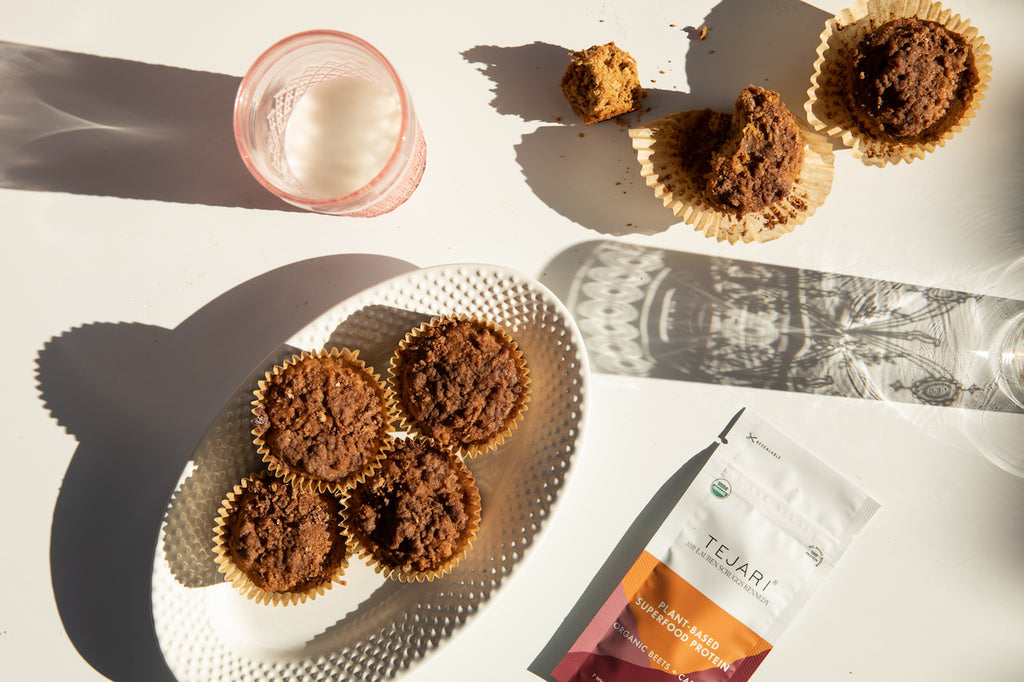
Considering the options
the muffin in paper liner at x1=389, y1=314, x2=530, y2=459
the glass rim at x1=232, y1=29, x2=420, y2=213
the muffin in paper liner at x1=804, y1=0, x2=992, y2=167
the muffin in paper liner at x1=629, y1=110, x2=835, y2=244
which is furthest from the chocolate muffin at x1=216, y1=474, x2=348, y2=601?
the muffin in paper liner at x1=804, y1=0, x2=992, y2=167

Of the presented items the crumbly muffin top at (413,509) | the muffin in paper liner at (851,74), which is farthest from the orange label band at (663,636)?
the muffin in paper liner at (851,74)

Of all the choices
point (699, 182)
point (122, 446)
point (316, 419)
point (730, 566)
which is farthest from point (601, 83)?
point (122, 446)

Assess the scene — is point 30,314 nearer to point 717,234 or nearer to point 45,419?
point 45,419

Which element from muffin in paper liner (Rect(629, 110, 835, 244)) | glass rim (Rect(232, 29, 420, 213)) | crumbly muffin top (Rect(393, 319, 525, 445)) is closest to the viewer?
glass rim (Rect(232, 29, 420, 213))

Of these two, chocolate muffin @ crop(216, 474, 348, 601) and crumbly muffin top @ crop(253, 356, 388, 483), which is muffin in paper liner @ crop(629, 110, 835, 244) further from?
chocolate muffin @ crop(216, 474, 348, 601)

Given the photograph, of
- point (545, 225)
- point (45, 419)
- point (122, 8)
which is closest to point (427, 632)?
point (545, 225)

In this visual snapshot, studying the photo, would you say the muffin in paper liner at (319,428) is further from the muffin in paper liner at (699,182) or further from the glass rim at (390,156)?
the muffin in paper liner at (699,182)
